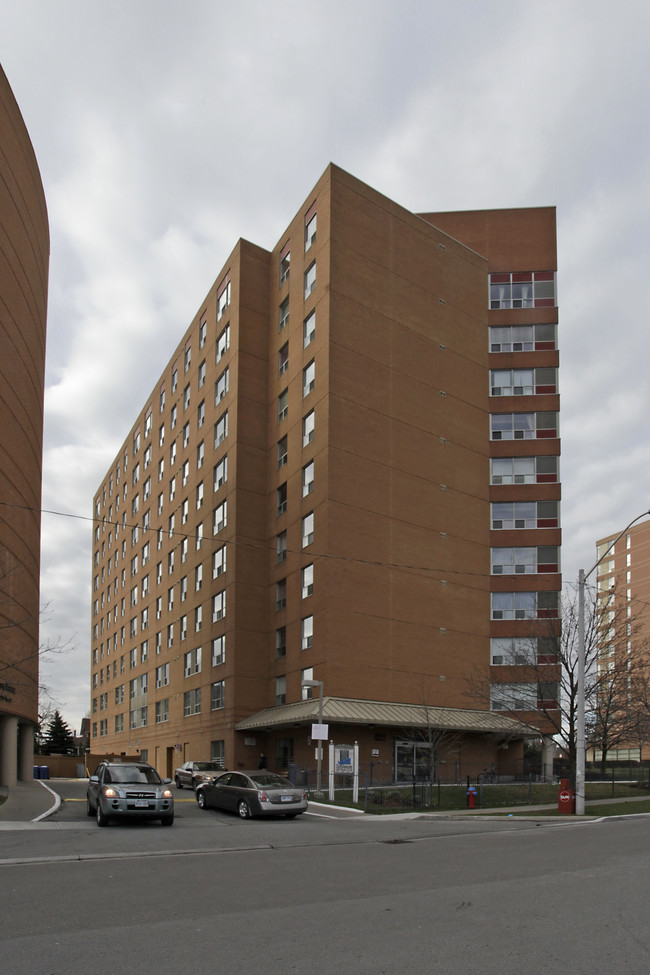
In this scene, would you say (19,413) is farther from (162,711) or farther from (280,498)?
(162,711)

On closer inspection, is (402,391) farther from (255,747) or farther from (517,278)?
(255,747)

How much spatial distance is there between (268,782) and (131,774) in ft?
13.3

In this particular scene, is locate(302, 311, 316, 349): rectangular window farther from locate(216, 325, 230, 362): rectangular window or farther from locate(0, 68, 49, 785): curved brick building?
locate(0, 68, 49, 785): curved brick building

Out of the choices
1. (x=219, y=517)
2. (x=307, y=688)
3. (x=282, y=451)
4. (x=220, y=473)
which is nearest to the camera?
(x=307, y=688)

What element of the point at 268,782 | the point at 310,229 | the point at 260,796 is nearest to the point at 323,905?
the point at 260,796

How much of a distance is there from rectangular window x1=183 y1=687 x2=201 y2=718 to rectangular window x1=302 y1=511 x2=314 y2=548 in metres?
14.8

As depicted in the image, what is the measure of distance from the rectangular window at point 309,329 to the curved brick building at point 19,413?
46.3ft

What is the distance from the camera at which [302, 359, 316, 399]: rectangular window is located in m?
46.5

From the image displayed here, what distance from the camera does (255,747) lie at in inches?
1844

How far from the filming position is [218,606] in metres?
52.0

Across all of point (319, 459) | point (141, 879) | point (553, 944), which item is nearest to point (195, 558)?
point (319, 459)

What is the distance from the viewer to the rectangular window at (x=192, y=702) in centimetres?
5434

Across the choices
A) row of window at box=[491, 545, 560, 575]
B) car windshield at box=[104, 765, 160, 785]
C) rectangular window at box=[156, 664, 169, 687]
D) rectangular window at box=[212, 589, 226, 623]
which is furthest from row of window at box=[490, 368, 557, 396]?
car windshield at box=[104, 765, 160, 785]

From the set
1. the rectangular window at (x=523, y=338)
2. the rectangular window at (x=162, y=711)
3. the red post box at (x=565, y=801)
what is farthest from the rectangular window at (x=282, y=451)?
the red post box at (x=565, y=801)
